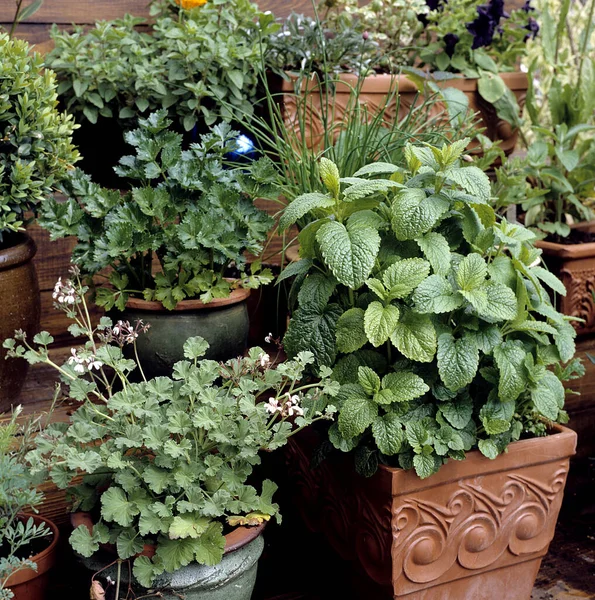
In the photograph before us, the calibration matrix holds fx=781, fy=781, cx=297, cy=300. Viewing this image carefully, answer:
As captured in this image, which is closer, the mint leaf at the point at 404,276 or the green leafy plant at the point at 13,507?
the green leafy plant at the point at 13,507

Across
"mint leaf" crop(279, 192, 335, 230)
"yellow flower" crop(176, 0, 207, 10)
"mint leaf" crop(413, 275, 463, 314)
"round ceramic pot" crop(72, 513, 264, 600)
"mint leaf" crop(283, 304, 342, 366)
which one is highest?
"yellow flower" crop(176, 0, 207, 10)

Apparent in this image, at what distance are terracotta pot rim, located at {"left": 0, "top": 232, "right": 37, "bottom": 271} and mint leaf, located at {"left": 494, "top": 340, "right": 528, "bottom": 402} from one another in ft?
3.53

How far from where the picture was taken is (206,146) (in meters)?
1.81

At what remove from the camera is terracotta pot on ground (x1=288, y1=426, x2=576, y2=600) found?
152 cm

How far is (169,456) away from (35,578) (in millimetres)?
345

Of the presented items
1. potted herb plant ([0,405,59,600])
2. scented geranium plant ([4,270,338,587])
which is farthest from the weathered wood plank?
potted herb plant ([0,405,59,600])

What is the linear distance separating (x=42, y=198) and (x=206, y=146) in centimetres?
39

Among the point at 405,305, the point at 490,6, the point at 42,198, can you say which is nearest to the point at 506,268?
the point at 405,305

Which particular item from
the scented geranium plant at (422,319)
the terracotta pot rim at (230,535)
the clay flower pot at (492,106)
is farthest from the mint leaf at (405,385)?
the clay flower pot at (492,106)

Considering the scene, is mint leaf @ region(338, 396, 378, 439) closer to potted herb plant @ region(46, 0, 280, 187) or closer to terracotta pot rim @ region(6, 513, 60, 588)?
terracotta pot rim @ region(6, 513, 60, 588)

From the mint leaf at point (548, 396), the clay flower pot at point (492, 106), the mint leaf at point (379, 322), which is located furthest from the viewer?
the clay flower pot at point (492, 106)

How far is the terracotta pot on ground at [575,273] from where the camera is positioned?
7.52 feet

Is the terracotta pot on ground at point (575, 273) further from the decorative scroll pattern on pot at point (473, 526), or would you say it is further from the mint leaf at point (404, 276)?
the mint leaf at point (404, 276)

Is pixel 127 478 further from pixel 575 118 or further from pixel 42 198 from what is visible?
pixel 575 118
